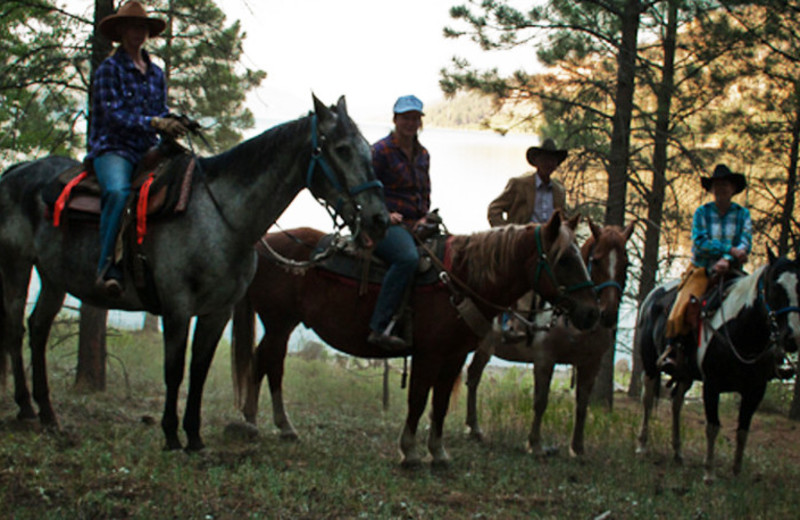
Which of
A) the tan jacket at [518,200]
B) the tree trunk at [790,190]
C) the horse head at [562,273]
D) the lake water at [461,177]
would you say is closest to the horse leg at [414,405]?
the horse head at [562,273]

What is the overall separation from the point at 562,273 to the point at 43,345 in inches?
176

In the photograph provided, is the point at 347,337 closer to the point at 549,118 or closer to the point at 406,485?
the point at 406,485

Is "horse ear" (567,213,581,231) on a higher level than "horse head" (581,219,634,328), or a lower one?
higher

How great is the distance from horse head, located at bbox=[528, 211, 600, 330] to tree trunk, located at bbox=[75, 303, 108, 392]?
613 cm

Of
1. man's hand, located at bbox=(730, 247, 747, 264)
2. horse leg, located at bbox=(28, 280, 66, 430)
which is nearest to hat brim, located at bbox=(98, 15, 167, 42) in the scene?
horse leg, located at bbox=(28, 280, 66, 430)

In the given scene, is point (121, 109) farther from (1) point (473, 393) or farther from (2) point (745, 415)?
(2) point (745, 415)

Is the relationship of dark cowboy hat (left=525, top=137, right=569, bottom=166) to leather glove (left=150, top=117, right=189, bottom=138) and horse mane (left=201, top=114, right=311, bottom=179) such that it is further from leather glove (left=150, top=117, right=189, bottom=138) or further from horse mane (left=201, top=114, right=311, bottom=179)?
leather glove (left=150, top=117, right=189, bottom=138)

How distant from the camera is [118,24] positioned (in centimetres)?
642

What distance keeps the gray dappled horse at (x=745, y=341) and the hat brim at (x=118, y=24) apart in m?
5.83

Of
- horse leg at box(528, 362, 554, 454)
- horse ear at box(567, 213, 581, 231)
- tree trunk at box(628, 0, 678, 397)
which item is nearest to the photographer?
horse ear at box(567, 213, 581, 231)

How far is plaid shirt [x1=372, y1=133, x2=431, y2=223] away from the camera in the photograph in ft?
23.6

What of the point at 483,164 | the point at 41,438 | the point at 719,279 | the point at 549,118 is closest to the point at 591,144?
the point at 549,118

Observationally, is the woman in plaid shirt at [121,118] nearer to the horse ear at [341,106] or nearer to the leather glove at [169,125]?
the leather glove at [169,125]

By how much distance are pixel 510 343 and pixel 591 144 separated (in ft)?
21.7
